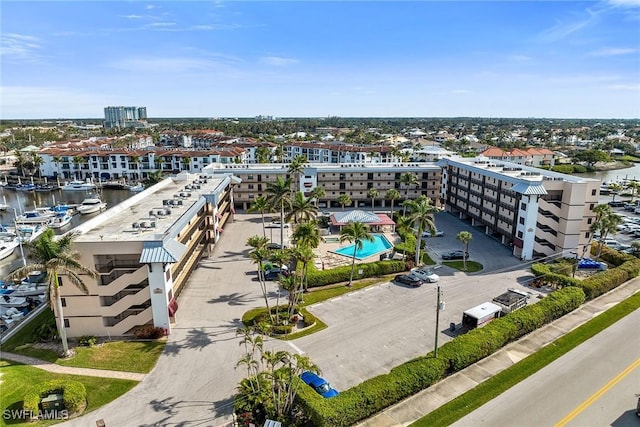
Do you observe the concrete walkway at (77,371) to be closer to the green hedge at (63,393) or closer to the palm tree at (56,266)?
the palm tree at (56,266)

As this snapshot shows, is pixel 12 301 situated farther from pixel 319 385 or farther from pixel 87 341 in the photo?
pixel 319 385

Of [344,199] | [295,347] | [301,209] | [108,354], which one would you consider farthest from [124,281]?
[344,199]

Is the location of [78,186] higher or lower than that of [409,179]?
lower

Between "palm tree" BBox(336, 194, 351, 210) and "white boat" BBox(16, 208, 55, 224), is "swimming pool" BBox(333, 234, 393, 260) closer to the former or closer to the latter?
"palm tree" BBox(336, 194, 351, 210)

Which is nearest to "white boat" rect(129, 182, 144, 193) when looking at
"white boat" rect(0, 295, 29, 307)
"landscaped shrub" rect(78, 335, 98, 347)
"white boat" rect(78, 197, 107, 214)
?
"white boat" rect(78, 197, 107, 214)

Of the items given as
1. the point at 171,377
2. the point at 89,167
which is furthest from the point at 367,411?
the point at 89,167

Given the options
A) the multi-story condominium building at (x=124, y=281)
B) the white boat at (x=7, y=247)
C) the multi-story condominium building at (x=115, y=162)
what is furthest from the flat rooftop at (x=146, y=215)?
the multi-story condominium building at (x=115, y=162)
